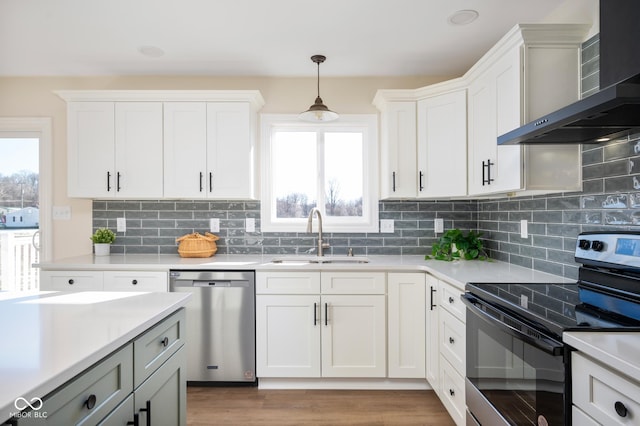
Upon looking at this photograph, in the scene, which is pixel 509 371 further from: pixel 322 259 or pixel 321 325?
pixel 322 259

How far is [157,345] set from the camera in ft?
4.42

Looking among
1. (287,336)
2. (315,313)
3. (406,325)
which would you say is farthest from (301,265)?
(406,325)

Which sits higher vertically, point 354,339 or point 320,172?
point 320,172

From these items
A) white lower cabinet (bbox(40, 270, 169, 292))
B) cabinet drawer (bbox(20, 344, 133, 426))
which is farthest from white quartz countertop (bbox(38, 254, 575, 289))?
cabinet drawer (bbox(20, 344, 133, 426))

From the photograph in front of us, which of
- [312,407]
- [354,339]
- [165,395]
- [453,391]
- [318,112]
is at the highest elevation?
[318,112]

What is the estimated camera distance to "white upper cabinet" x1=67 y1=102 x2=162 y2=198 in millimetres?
2936

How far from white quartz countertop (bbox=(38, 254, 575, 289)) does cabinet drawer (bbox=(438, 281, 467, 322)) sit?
65mm

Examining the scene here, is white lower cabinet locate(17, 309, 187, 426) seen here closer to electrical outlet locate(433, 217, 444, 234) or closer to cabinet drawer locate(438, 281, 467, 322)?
cabinet drawer locate(438, 281, 467, 322)

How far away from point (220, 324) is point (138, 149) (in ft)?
5.05

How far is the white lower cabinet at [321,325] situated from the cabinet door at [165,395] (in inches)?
43.4

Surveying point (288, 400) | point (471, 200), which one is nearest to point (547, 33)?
point (471, 200)

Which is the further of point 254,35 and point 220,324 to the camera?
point 220,324

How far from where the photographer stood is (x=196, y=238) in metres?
3.06

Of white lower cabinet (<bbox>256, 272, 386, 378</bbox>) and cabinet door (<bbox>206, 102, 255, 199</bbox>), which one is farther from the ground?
cabinet door (<bbox>206, 102, 255, 199</bbox>)
